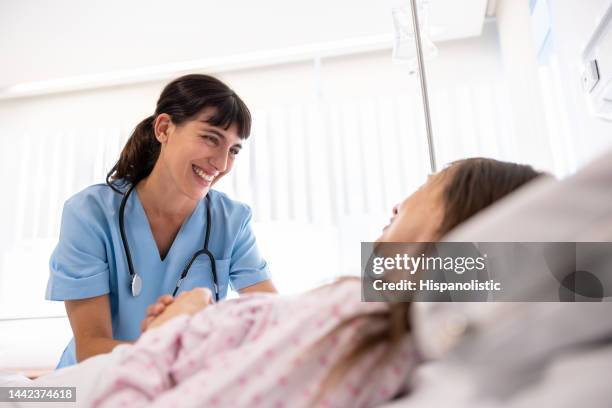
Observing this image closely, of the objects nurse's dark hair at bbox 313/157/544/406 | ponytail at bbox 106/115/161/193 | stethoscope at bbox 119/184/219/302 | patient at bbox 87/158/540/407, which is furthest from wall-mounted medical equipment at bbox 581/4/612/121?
ponytail at bbox 106/115/161/193

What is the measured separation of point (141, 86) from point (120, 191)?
3017 millimetres

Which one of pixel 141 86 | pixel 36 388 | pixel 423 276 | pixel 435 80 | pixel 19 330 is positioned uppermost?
pixel 141 86

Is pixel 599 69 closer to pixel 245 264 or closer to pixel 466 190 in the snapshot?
pixel 466 190

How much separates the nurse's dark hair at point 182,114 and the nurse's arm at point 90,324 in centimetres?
36

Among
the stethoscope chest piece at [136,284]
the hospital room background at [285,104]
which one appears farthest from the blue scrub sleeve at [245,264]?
the hospital room background at [285,104]

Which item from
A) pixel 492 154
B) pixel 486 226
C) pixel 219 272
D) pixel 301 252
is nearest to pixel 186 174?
pixel 219 272

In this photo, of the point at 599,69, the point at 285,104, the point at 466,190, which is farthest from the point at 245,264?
the point at 285,104

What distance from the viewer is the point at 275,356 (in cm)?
50

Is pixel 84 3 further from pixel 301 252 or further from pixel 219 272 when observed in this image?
pixel 219 272

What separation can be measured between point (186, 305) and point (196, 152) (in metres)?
0.74

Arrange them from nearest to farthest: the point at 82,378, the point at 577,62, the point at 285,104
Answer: the point at 82,378
the point at 577,62
the point at 285,104

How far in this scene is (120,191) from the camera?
1.36 meters

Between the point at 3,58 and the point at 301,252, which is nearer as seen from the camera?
the point at 301,252

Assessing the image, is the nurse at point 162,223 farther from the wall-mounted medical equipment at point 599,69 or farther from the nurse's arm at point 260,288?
the wall-mounted medical equipment at point 599,69
